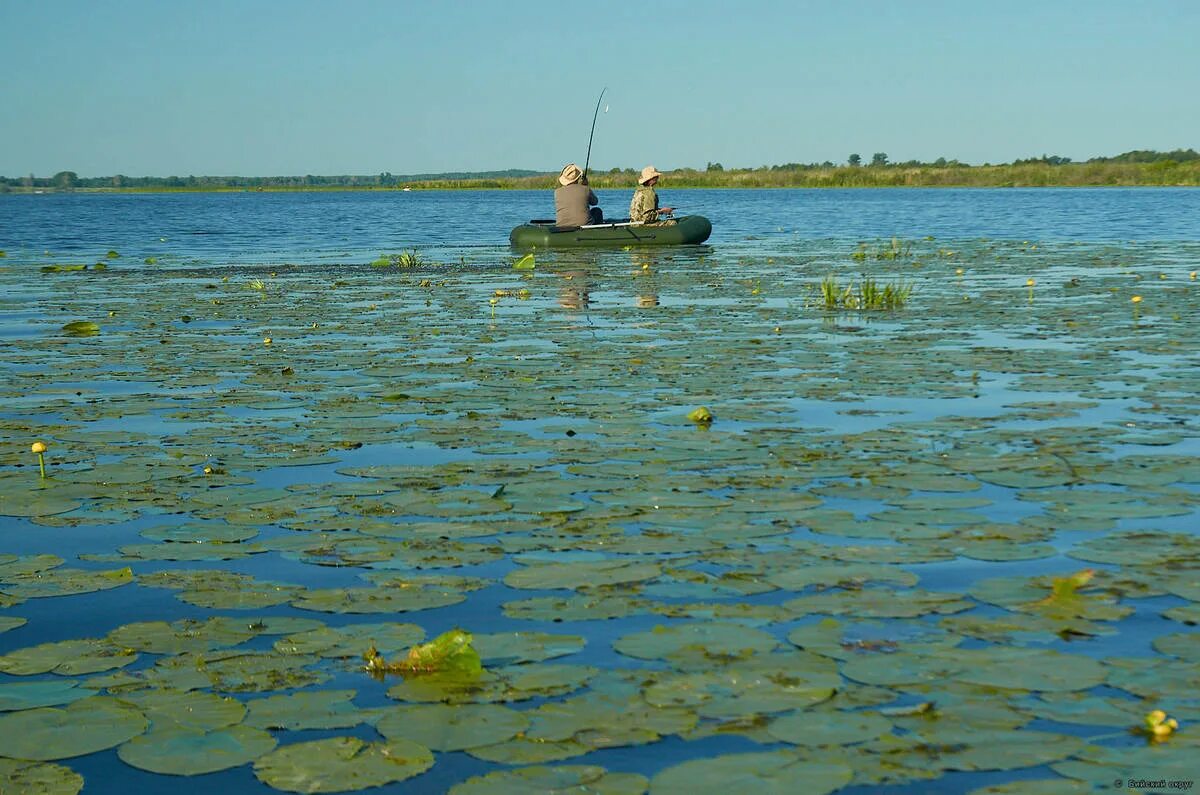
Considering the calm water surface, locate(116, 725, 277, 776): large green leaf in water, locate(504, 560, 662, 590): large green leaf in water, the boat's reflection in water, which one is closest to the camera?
locate(116, 725, 277, 776): large green leaf in water

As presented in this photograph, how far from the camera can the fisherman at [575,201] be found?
21969mm

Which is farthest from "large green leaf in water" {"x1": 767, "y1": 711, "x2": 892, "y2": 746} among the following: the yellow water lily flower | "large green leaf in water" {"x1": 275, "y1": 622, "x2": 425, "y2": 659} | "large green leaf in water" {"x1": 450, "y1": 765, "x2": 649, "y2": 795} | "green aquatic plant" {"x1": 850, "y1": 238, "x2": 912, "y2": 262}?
"green aquatic plant" {"x1": 850, "y1": 238, "x2": 912, "y2": 262}

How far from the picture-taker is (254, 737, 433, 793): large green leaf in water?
110 inches

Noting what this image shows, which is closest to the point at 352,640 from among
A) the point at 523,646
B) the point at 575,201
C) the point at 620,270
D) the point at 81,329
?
the point at 523,646

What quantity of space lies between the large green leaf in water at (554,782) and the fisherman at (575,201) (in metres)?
19.3

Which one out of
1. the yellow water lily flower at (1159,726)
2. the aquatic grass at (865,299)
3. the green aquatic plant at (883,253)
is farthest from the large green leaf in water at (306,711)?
the green aquatic plant at (883,253)

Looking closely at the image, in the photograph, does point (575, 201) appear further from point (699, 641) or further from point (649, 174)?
point (699, 641)

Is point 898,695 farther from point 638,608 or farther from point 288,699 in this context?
point 288,699

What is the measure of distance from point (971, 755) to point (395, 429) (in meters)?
4.30

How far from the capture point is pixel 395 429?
6676 mm

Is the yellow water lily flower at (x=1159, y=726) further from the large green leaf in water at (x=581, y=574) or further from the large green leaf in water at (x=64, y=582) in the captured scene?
the large green leaf in water at (x=64, y=582)

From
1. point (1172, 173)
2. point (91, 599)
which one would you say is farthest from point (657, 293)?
point (1172, 173)

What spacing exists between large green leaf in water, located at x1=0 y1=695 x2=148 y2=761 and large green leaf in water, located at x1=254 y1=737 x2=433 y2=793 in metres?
0.40

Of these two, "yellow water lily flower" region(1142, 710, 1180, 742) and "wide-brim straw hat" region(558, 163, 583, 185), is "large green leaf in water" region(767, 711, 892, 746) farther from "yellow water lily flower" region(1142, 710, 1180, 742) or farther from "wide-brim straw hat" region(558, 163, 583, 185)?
"wide-brim straw hat" region(558, 163, 583, 185)
